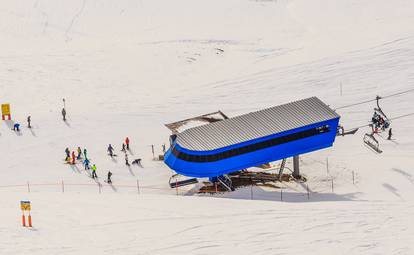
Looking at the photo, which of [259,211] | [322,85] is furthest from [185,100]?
[259,211]

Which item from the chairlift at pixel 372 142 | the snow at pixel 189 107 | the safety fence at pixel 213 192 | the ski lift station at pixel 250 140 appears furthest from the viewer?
the chairlift at pixel 372 142

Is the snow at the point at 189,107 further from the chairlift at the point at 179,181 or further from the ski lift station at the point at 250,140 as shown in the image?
the ski lift station at the point at 250,140

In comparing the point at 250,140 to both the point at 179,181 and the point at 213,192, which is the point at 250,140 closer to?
the point at 213,192

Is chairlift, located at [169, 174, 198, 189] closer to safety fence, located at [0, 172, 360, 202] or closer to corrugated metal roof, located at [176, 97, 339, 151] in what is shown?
safety fence, located at [0, 172, 360, 202]

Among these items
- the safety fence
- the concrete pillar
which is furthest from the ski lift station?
the safety fence

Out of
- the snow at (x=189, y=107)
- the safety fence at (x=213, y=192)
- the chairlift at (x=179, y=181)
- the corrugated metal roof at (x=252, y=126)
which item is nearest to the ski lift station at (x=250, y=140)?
the corrugated metal roof at (x=252, y=126)

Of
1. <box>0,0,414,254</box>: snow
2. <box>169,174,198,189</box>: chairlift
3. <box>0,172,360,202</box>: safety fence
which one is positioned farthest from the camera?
<box>169,174,198,189</box>: chairlift

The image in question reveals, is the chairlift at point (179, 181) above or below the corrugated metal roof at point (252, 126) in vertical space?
below

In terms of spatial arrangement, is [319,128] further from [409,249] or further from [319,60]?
Answer: [319,60]
